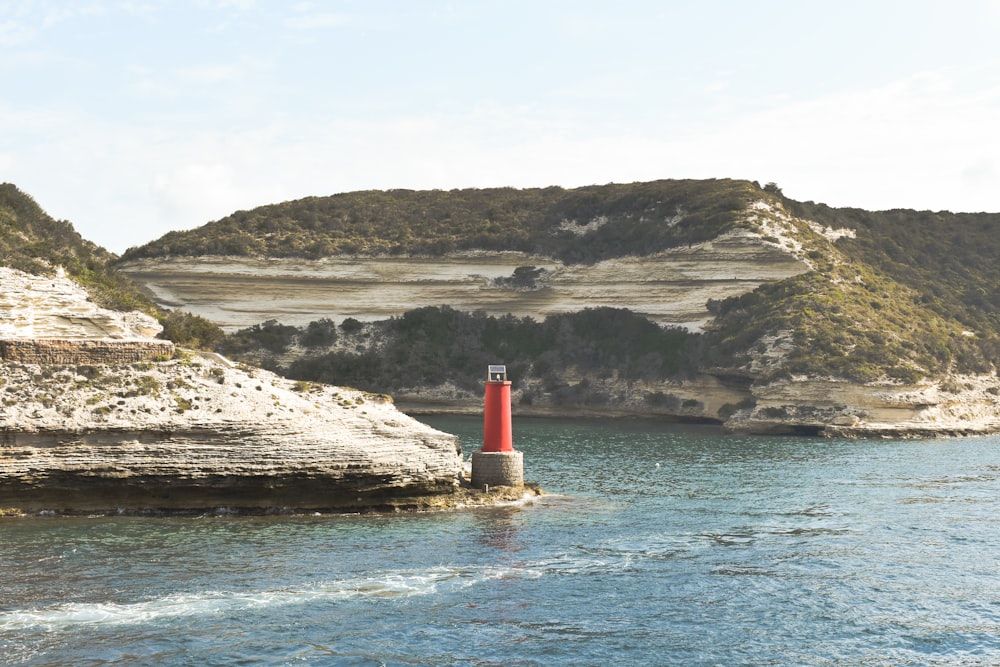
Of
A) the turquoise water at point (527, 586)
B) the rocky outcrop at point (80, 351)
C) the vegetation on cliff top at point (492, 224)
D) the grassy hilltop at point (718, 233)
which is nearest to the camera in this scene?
the turquoise water at point (527, 586)

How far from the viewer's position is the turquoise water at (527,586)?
20516mm

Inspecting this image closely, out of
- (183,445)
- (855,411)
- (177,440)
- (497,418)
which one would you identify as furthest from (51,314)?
(855,411)

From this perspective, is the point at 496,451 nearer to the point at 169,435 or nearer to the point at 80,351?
the point at 169,435

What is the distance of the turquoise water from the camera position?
20.5 metres

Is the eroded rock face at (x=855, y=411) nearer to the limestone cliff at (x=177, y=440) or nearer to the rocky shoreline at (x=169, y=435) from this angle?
the rocky shoreline at (x=169, y=435)

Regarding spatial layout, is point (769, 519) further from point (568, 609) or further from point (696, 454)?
point (696, 454)

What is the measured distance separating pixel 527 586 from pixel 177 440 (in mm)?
10721

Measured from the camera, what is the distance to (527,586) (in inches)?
989

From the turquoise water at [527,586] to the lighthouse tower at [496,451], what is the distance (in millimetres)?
1645

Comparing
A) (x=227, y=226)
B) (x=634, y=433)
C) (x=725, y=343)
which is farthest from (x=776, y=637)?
(x=227, y=226)

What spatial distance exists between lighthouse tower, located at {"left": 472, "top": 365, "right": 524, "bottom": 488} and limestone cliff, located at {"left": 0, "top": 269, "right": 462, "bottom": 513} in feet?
9.87

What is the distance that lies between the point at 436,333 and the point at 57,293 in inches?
2304

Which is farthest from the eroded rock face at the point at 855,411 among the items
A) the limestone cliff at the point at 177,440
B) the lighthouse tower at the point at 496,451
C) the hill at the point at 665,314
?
the limestone cliff at the point at 177,440

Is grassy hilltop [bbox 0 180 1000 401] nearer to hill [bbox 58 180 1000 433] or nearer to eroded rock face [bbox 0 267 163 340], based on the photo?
hill [bbox 58 180 1000 433]
